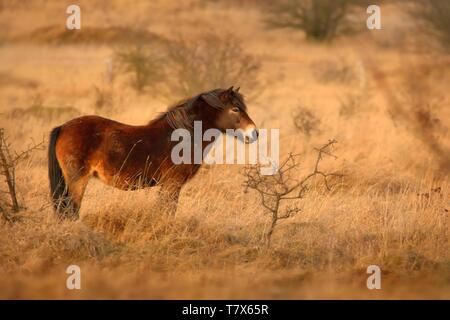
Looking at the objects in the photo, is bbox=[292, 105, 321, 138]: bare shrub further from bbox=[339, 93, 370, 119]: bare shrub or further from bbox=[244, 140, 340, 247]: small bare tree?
bbox=[244, 140, 340, 247]: small bare tree

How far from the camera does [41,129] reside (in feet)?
42.5


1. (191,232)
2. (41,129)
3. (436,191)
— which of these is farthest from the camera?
(41,129)

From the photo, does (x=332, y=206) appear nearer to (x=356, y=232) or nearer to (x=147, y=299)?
(x=356, y=232)

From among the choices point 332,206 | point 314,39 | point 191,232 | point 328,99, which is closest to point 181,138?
point 191,232

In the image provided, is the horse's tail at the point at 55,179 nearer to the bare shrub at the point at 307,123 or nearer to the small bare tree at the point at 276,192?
the small bare tree at the point at 276,192

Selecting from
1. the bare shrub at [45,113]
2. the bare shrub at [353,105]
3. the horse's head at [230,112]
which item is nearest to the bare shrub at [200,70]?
the bare shrub at [353,105]

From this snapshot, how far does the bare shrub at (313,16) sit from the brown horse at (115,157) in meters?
20.5

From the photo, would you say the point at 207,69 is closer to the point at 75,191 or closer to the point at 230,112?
the point at 230,112

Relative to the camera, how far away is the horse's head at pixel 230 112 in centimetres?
770

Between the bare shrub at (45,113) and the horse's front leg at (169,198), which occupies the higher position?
the bare shrub at (45,113)

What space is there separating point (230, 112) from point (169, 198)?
1087 millimetres

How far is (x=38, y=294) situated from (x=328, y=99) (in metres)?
11.8

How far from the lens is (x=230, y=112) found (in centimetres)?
773

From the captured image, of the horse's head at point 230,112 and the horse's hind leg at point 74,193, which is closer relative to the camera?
the horse's hind leg at point 74,193
